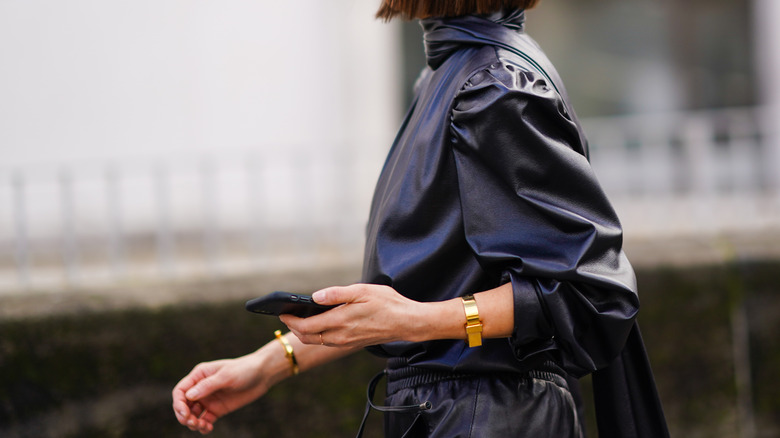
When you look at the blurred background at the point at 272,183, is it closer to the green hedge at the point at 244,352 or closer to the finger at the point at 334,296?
the green hedge at the point at 244,352

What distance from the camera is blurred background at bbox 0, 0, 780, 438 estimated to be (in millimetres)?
3104

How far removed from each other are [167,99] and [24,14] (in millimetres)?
1241

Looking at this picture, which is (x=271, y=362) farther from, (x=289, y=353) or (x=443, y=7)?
(x=443, y=7)

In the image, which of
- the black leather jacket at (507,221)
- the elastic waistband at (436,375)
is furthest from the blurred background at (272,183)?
the black leather jacket at (507,221)

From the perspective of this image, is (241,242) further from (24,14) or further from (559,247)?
(559,247)

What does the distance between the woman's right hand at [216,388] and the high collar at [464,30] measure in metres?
0.81

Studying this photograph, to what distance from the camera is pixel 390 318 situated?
49.2 inches

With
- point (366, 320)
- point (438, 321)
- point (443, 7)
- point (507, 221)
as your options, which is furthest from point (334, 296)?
point (443, 7)

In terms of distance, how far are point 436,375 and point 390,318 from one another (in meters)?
0.26

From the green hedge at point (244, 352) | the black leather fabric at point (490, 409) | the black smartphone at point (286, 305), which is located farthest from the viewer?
the green hedge at point (244, 352)

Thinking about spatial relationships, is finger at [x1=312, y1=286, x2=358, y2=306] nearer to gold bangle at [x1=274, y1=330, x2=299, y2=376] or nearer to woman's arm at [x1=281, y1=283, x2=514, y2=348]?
woman's arm at [x1=281, y1=283, x2=514, y2=348]

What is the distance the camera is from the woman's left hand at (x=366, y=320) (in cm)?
124

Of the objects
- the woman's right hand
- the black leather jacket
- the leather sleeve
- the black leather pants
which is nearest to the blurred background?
the woman's right hand

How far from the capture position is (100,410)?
3.03 meters
